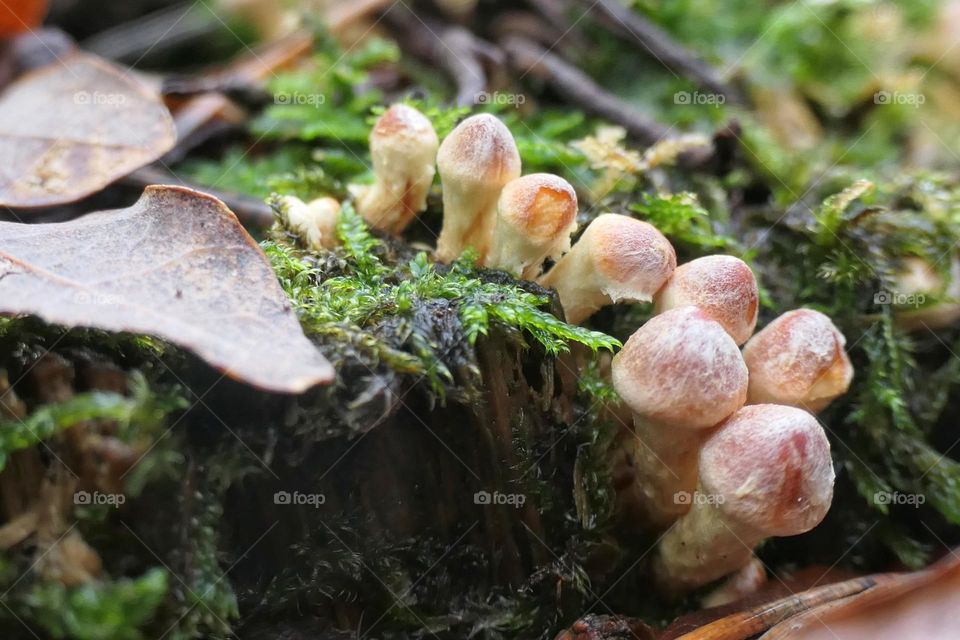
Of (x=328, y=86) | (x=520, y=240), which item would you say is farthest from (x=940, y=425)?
(x=328, y=86)

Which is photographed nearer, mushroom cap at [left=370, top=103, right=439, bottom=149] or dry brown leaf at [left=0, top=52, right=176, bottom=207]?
mushroom cap at [left=370, top=103, right=439, bottom=149]

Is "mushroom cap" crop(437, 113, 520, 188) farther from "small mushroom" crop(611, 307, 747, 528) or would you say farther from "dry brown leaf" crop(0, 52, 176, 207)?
"dry brown leaf" crop(0, 52, 176, 207)

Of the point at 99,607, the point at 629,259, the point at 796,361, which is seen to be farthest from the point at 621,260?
the point at 99,607

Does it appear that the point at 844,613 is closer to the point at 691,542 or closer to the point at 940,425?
the point at 691,542

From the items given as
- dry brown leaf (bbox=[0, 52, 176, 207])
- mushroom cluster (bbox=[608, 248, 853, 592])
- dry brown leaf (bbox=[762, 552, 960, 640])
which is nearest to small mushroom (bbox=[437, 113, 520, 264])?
mushroom cluster (bbox=[608, 248, 853, 592])

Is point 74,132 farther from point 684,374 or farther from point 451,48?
point 684,374

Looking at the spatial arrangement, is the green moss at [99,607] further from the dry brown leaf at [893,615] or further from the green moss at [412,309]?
the dry brown leaf at [893,615]

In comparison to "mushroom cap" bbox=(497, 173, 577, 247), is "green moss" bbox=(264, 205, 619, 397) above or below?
below
